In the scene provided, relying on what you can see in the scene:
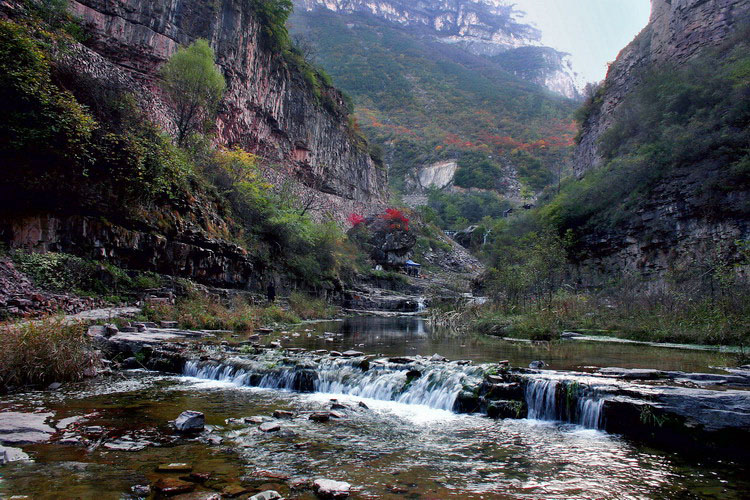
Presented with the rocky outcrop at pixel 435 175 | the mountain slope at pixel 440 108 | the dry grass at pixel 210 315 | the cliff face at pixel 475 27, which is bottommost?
the dry grass at pixel 210 315

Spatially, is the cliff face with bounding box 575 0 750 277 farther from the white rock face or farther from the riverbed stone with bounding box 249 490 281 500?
the white rock face

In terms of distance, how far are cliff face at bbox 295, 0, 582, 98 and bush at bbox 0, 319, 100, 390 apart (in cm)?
14534

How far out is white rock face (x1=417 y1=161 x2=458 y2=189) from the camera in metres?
82.7

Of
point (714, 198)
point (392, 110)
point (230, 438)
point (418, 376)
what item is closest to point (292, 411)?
point (230, 438)

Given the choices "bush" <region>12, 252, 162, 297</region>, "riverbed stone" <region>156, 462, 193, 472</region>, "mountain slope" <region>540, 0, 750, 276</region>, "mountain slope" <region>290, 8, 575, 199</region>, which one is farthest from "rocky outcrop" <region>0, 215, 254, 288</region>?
"mountain slope" <region>290, 8, 575, 199</region>

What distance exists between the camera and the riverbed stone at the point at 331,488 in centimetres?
338

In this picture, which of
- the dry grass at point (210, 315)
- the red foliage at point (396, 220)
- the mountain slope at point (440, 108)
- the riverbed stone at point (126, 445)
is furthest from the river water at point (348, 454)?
the mountain slope at point (440, 108)

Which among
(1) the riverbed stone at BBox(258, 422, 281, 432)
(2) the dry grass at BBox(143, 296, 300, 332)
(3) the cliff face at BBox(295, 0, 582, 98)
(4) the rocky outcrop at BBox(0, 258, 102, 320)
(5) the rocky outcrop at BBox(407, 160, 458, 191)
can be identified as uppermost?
(3) the cliff face at BBox(295, 0, 582, 98)

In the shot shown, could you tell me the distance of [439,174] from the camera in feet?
272

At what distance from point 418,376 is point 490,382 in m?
1.47

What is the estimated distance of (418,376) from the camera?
7.77m

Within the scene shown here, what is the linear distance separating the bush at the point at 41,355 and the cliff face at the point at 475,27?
145 m

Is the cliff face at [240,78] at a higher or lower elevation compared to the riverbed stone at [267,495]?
higher

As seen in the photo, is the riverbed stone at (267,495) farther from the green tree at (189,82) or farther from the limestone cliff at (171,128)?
the green tree at (189,82)
